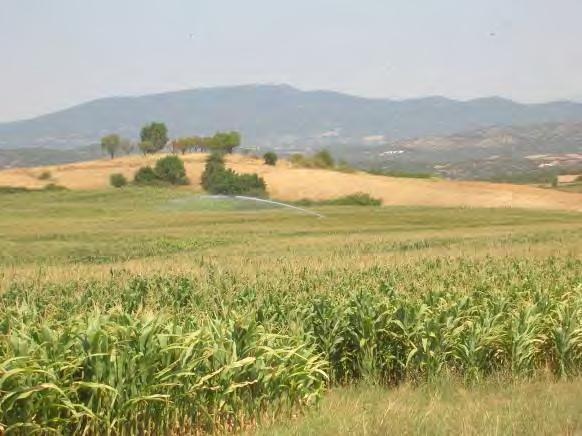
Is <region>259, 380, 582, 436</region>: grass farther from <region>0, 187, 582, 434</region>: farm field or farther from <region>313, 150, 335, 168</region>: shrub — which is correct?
<region>313, 150, 335, 168</region>: shrub

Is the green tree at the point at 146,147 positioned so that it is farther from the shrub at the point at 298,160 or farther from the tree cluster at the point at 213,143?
the shrub at the point at 298,160

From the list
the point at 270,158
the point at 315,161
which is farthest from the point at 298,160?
the point at 270,158

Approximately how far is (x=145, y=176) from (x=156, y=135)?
203 feet

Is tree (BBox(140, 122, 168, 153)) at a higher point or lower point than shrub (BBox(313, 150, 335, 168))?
higher

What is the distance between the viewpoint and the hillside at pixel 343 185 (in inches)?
3967

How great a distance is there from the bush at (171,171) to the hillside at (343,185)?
2176 mm

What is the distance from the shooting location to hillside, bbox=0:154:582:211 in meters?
101

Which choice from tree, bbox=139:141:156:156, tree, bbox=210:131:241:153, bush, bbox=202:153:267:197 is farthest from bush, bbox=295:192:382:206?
tree, bbox=139:141:156:156

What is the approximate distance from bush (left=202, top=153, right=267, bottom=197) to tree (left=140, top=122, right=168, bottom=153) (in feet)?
226

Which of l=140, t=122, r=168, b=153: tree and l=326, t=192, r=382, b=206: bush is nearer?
l=326, t=192, r=382, b=206: bush

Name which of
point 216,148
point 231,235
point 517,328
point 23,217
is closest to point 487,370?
point 517,328

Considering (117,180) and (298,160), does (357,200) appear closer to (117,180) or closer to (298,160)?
(117,180)

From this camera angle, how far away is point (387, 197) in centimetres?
11100

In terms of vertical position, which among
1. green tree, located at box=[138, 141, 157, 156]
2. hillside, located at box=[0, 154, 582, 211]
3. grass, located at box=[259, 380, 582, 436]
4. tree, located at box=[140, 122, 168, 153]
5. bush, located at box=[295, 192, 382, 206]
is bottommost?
bush, located at box=[295, 192, 382, 206]
